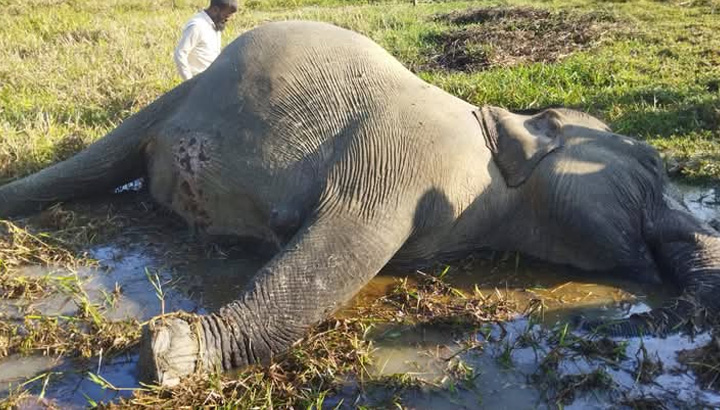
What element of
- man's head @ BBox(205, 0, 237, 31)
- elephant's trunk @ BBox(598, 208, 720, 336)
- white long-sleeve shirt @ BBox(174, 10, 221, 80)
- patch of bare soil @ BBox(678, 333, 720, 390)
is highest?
man's head @ BBox(205, 0, 237, 31)

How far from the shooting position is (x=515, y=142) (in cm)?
382

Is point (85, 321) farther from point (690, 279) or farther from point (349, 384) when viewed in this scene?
point (690, 279)

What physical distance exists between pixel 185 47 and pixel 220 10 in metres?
0.51

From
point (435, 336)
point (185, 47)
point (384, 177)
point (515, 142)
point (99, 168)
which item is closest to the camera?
point (435, 336)

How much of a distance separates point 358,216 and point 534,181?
3.44 ft

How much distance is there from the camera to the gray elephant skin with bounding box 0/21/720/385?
336 cm

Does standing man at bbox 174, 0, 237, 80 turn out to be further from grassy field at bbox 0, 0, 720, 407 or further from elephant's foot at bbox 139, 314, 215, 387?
elephant's foot at bbox 139, 314, 215, 387

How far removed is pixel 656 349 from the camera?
125 inches

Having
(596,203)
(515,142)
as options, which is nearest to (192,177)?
(515,142)

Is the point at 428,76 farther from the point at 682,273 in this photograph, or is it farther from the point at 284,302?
the point at 284,302

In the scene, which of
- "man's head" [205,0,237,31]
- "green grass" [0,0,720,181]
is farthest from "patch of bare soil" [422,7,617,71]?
"man's head" [205,0,237,31]

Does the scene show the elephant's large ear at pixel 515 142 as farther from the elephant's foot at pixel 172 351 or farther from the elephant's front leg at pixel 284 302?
the elephant's foot at pixel 172 351

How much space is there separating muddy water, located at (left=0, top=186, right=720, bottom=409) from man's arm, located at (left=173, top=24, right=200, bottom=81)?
248 cm

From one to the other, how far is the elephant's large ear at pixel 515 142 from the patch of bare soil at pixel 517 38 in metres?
4.21
